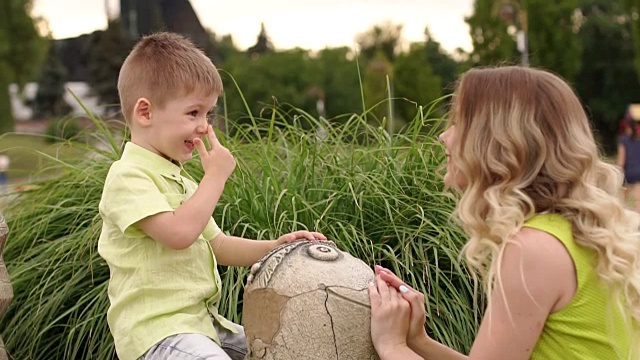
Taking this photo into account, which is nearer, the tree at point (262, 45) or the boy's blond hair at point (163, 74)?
the boy's blond hair at point (163, 74)

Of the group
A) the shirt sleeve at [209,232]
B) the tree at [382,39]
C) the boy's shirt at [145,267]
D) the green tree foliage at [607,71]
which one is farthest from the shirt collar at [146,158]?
the tree at [382,39]

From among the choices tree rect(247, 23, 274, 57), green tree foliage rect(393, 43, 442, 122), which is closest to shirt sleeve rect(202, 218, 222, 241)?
green tree foliage rect(393, 43, 442, 122)

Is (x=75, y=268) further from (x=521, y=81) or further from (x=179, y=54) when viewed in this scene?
(x=521, y=81)

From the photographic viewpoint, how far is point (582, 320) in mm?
2234

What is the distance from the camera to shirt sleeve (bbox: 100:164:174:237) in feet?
8.14

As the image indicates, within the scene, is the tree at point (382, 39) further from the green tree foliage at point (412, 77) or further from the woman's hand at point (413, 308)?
the woman's hand at point (413, 308)

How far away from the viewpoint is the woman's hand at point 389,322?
246 centimetres

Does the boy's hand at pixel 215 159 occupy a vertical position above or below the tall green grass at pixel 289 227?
above

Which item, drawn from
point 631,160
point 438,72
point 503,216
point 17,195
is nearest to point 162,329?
point 503,216

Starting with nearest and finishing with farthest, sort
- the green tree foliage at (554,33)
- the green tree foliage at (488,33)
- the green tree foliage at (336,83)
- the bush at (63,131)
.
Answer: the bush at (63,131) → the green tree foliage at (488,33) → the green tree foliage at (554,33) → the green tree foliage at (336,83)

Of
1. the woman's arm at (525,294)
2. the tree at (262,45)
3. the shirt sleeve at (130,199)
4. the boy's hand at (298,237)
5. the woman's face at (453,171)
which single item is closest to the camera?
the woman's arm at (525,294)

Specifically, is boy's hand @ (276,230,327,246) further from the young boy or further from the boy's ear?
the boy's ear

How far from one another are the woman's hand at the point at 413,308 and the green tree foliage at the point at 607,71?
40.8 m

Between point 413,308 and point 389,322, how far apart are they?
8 centimetres
